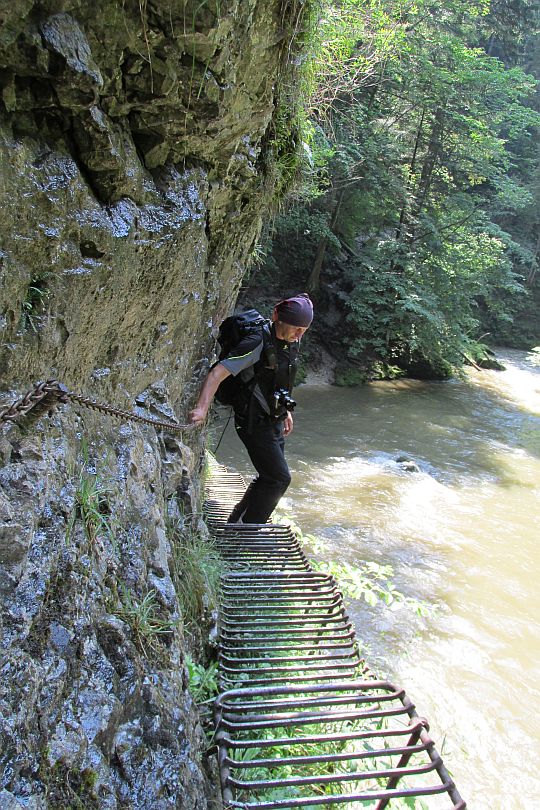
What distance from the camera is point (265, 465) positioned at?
14.5 ft

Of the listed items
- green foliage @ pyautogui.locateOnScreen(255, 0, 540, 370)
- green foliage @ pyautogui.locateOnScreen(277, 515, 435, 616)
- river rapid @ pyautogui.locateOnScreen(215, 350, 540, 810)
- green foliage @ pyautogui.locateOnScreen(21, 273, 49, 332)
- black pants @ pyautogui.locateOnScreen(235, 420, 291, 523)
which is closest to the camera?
green foliage @ pyautogui.locateOnScreen(21, 273, 49, 332)

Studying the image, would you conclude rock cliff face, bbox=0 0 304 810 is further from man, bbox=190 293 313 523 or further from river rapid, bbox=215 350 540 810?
river rapid, bbox=215 350 540 810

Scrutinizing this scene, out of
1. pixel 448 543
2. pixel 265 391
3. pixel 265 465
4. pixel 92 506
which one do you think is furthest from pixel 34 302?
pixel 448 543

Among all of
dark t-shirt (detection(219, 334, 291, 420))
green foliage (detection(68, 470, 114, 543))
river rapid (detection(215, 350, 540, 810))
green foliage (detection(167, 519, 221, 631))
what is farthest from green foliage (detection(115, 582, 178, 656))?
river rapid (detection(215, 350, 540, 810))

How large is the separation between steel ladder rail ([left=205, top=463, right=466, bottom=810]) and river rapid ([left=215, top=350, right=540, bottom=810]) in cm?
79

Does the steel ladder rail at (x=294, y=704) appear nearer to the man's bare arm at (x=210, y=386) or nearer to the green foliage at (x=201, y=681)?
the green foliage at (x=201, y=681)

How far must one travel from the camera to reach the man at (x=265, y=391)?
388 cm

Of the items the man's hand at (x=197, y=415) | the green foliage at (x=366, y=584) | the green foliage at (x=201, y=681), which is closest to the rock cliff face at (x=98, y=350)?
the green foliage at (x=201, y=681)

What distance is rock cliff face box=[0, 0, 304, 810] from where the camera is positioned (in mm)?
1521

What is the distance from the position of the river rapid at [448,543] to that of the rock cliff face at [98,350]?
3091 millimetres

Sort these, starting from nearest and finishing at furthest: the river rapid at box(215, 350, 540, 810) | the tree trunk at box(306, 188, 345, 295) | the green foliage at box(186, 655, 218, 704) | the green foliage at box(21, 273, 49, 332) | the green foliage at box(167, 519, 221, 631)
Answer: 1. the green foliage at box(21, 273, 49, 332)
2. the green foliage at box(186, 655, 218, 704)
3. the green foliage at box(167, 519, 221, 631)
4. the river rapid at box(215, 350, 540, 810)
5. the tree trunk at box(306, 188, 345, 295)

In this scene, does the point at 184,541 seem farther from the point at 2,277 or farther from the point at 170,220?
the point at 2,277

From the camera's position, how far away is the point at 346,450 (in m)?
10.8

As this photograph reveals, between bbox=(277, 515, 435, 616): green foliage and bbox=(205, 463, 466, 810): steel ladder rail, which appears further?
bbox=(277, 515, 435, 616): green foliage
